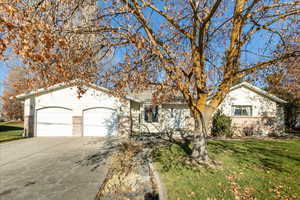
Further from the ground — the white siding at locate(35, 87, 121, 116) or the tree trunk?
the white siding at locate(35, 87, 121, 116)

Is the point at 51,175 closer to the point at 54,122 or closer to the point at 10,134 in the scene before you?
the point at 54,122

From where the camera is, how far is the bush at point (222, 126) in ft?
38.9

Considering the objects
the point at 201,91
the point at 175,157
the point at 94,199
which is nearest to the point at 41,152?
the point at 94,199

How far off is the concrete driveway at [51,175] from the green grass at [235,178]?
221cm

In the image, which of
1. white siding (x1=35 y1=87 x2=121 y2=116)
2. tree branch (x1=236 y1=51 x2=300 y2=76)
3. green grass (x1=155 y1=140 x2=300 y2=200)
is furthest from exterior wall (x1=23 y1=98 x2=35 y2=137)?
tree branch (x1=236 y1=51 x2=300 y2=76)

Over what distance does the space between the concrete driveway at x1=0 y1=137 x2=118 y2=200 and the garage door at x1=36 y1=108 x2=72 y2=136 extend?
4785 mm

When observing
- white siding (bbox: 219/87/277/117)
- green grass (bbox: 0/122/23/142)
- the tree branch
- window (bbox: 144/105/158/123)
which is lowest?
green grass (bbox: 0/122/23/142)

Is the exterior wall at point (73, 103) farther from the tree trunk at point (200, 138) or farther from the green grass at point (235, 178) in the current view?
the tree trunk at point (200, 138)

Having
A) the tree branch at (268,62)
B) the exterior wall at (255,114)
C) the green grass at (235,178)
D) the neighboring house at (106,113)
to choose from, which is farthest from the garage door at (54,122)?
the exterior wall at (255,114)

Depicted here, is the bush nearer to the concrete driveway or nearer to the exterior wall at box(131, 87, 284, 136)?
the exterior wall at box(131, 87, 284, 136)

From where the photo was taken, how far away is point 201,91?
17.5 feet

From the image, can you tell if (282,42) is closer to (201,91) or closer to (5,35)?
(201,91)

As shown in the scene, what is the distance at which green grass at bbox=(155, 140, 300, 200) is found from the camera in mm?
3465

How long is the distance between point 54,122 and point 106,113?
4332 mm
